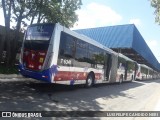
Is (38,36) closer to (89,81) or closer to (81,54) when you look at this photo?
(81,54)

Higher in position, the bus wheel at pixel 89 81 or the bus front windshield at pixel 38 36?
the bus front windshield at pixel 38 36

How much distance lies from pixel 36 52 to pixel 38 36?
85cm

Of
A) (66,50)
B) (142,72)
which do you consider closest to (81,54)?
(66,50)

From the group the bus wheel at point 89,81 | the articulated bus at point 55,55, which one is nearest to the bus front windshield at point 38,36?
the articulated bus at point 55,55

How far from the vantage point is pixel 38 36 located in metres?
12.9

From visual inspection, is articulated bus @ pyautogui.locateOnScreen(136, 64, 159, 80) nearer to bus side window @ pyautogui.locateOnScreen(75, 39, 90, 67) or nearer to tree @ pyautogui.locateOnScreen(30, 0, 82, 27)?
tree @ pyautogui.locateOnScreen(30, 0, 82, 27)

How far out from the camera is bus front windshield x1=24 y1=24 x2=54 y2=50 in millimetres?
12453

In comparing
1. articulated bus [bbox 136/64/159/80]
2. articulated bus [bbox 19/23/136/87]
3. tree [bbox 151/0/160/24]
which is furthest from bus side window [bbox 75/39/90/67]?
articulated bus [bbox 136/64/159/80]

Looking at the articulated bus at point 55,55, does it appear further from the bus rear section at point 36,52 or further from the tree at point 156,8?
the tree at point 156,8

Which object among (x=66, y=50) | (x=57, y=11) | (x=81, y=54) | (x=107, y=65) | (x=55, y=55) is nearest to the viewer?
(x=55, y=55)

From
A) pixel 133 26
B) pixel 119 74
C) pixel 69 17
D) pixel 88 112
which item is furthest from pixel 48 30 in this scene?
pixel 133 26

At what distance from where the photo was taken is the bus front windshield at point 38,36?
490 inches

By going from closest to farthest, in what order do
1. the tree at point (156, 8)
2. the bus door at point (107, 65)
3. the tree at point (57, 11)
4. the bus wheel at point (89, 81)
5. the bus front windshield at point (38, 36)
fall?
1. the bus front windshield at point (38, 36)
2. the bus wheel at point (89, 81)
3. the bus door at point (107, 65)
4. the tree at point (156, 8)
5. the tree at point (57, 11)

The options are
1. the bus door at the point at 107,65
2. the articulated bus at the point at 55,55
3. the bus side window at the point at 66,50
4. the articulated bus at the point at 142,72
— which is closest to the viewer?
the articulated bus at the point at 55,55
